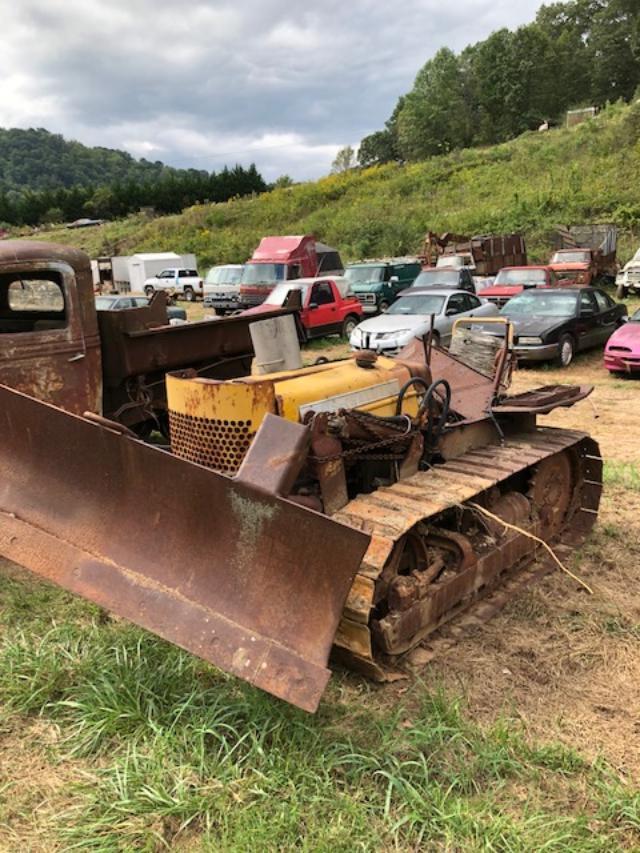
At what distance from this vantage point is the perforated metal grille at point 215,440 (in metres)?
3.66

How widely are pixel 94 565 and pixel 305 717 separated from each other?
116 cm

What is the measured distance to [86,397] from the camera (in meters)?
6.21

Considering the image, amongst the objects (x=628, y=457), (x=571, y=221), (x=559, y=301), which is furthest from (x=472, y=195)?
(x=628, y=457)

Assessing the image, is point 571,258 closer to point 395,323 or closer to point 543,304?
point 543,304

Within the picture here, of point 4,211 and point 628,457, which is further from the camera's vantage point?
point 4,211

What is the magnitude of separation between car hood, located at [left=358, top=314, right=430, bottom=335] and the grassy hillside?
51.7ft

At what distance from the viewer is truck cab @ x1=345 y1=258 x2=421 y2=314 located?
67.3 ft

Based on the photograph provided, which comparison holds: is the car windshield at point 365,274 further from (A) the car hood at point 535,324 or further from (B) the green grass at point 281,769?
(B) the green grass at point 281,769

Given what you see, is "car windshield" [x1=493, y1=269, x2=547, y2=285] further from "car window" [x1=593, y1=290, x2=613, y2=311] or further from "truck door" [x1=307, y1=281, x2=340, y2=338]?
"truck door" [x1=307, y1=281, x2=340, y2=338]

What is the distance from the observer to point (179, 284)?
1210 inches

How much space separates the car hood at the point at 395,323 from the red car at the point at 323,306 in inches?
102

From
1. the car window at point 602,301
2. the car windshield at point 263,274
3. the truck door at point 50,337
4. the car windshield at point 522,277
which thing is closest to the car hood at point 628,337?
the car window at point 602,301

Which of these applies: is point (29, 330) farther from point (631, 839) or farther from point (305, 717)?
point (631, 839)

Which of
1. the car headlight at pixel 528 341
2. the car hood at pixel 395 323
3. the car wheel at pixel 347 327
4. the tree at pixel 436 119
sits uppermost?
the tree at pixel 436 119
